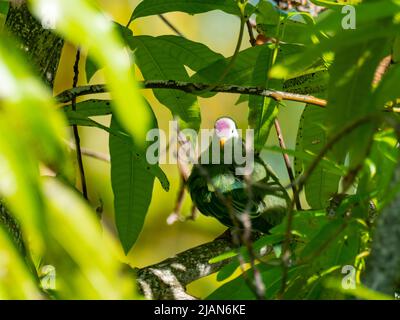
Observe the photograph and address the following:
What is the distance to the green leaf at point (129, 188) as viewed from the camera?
154cm

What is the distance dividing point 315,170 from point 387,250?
0.95 m

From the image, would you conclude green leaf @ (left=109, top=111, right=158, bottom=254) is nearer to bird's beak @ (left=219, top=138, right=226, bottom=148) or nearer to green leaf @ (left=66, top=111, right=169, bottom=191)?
green leaf @ (left=66, top=111, right=169, bottom=191)

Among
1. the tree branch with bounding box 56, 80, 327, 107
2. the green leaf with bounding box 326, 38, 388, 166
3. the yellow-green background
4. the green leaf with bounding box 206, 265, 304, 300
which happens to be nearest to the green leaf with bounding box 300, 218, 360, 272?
the green leaf with bounding box 206, 265, 304, 300

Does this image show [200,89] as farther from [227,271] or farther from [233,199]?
[233,199]

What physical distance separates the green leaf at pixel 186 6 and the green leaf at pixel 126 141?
253mm

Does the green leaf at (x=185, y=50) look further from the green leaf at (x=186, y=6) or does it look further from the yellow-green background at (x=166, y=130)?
the yellow-green background at (x=166, y=130)

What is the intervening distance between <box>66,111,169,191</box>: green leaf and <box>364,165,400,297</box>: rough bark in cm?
70

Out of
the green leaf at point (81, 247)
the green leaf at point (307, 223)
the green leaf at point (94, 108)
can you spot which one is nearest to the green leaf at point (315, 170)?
the green leaf at point (94, 108)

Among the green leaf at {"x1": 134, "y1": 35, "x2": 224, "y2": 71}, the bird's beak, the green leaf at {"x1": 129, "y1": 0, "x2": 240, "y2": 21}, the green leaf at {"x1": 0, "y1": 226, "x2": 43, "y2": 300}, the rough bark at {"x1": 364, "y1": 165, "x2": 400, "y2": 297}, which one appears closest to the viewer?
the green leaf at {"x1": 0, "y1": 226, "x2": 43, "y2": 300}

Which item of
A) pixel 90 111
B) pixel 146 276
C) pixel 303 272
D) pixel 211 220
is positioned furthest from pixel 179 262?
pixel 211 220

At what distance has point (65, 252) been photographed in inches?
24.3

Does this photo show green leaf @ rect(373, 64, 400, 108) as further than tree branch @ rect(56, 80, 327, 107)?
No

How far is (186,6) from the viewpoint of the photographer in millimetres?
1507

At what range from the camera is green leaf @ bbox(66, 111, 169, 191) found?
130cm
